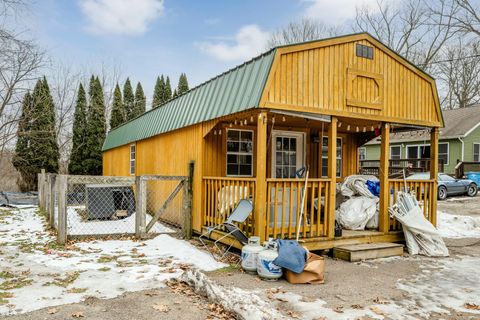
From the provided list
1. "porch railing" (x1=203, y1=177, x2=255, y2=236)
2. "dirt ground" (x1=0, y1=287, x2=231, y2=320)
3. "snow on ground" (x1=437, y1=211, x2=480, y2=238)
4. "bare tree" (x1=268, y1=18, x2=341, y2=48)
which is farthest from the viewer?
"bare tree" (x1=268, y1=18, x2=341, y2=48)

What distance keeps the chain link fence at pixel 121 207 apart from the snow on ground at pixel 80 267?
470mm

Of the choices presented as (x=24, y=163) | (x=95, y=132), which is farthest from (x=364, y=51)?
(x=95, y=132)

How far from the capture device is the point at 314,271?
4.76m

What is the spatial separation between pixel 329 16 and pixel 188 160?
23.1 metres

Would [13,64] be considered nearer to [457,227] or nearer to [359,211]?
[359,211]

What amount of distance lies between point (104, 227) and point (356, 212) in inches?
222

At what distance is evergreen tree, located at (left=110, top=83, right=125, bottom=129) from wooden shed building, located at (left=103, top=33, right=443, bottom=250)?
47.6 feet

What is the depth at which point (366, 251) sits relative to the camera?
6207 mm

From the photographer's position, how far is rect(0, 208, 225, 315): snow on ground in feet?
13.4

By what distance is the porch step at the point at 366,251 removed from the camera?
607 cm

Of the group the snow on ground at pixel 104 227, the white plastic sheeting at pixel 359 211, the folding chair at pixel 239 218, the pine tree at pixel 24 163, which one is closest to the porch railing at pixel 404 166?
the white plastic sheeting at pixel 359 211

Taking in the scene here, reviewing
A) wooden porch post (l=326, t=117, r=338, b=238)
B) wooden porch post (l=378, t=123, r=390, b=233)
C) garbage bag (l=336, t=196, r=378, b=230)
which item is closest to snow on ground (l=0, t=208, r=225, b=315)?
wooden porch post (l=326, t=117, r=338, b=238)

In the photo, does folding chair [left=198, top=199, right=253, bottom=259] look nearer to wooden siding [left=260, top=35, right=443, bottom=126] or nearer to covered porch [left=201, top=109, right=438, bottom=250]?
covered porch [left=201, top=109, right=438, bottom=250]

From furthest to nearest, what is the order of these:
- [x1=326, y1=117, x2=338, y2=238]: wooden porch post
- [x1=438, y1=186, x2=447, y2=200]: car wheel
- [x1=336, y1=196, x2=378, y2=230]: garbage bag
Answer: [x1=438, y1=186, x2=447, y2=200]: car wheel
[x1=336, y1=196, x2=378, y2=230]: garbage bag
[x1=326, y1=117, x2=338, y2=238]: wooden porch post
